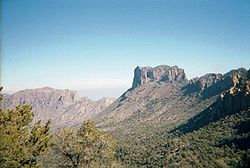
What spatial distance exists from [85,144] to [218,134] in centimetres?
7354

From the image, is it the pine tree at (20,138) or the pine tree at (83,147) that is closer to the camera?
the pine tree at (20,138)

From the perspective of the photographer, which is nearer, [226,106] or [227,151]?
[227,151]

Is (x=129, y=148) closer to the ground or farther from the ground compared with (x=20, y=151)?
closer to the ground

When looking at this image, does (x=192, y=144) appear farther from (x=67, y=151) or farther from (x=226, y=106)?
(x=67, y=151)

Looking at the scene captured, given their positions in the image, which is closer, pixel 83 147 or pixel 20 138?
pixel 20 138

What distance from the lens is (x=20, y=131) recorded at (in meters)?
28.8

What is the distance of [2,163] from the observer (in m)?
26.2

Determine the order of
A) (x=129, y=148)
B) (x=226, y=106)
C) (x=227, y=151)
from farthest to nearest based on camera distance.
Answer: (x=129, y=148), (x=226, y=106), (x=227, y=151)

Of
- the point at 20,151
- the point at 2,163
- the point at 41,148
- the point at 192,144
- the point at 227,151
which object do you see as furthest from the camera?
the point at 192,144

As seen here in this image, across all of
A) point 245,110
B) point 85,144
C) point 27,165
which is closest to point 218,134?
point 245,110

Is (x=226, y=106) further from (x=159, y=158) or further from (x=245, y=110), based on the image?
(x=159, y=158)

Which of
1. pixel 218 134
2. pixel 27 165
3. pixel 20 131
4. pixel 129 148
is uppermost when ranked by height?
pixel 20 131

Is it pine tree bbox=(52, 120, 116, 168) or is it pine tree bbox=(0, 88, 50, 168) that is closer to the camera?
pine tree bbox=(0, 88, 50, 168)

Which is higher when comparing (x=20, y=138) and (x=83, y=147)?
(x=20, y=138)
